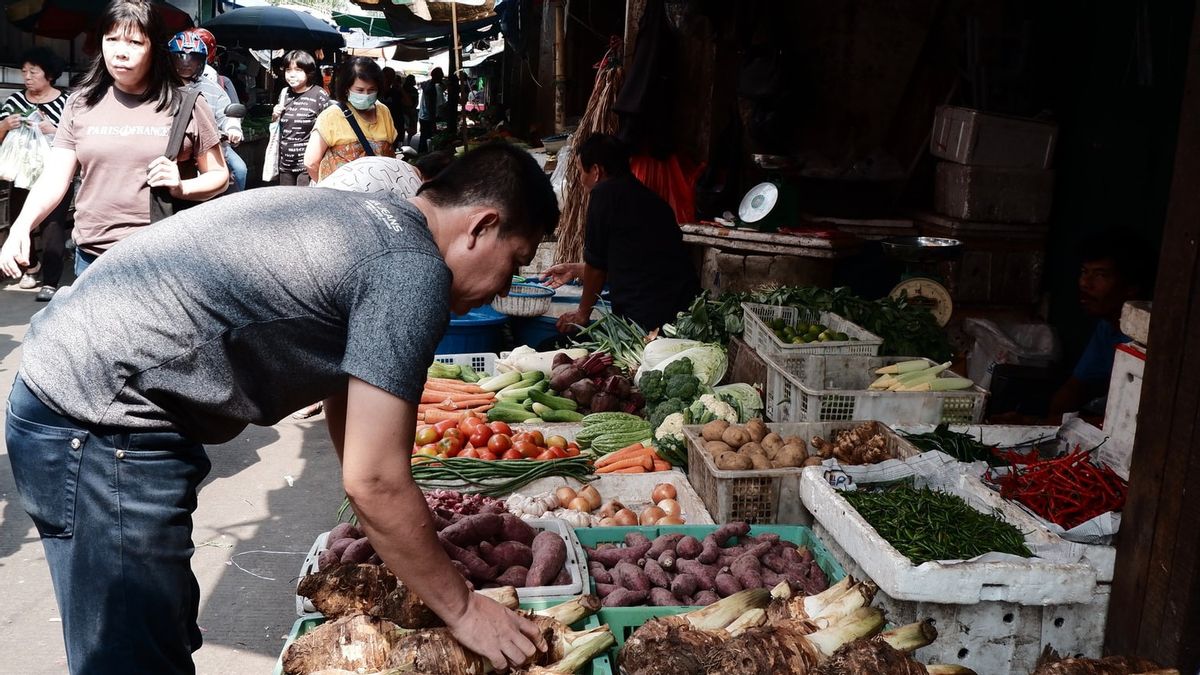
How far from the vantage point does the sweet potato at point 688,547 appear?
11.9 feet

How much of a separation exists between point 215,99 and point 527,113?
10.6m

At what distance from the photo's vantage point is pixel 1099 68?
7309 mm

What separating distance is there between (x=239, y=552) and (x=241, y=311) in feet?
10.2

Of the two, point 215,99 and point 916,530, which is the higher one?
point 215,99

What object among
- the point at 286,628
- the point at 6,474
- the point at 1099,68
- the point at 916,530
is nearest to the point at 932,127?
the point at 1099,68

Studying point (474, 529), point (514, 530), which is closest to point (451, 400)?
point (514, 530)

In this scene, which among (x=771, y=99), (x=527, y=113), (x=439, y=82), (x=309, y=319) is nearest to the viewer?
(x=309, y=319)

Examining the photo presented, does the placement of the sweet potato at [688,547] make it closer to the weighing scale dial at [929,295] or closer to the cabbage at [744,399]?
the cabbage at [744,399]

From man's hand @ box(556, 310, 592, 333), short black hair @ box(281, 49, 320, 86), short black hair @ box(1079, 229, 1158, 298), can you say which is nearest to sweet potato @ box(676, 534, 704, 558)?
short black hair @ box(1079, 229, 1158, 298)

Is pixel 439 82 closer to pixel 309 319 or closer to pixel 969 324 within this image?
pixel 969 324

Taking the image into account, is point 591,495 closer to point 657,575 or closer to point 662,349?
point 657,575

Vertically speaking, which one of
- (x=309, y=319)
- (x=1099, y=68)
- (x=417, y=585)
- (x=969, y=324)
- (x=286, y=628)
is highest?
(x=1099, y=68)

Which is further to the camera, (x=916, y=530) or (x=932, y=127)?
(x=932, y=127)

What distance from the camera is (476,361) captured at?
6.96 metres
